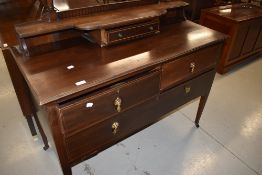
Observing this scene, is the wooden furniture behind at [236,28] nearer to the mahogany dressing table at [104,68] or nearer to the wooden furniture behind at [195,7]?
the wooden furniture behind at [195,7]

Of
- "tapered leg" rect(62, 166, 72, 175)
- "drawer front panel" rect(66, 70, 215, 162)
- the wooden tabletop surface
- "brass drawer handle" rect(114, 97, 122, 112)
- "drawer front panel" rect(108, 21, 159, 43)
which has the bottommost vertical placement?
"tapered leg" rect(62, 166, 72, 175)

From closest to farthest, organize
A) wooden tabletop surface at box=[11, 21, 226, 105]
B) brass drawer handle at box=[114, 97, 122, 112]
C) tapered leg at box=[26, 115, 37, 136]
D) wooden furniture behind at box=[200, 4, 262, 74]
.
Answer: wooden tabletop surface at box=[11, 21, 226, 105]
brass drawer handle at box=[114, 97, 122, 112]
tapered leg at box=[26, 115, 37, 136]
wooden furniture behind at box=[200, 4, 262, 74]

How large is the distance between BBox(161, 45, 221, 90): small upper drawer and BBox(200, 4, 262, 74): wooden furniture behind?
113 centimetres

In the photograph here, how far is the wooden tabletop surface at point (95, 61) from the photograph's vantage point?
94cm

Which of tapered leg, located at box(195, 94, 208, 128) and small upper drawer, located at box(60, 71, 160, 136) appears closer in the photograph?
small upper drawer, located at box(60, 71, 160, 136)

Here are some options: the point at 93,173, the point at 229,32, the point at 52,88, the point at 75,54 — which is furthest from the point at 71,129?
the point at 229,32

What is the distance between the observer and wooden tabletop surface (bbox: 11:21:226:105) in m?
→ 0.94

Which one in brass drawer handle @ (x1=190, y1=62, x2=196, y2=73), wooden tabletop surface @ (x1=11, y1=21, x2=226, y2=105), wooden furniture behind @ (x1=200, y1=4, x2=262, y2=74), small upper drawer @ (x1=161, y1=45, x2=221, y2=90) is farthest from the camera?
wooden furniture behind @ (x1=200, y1=4, x2=262, y2=74)

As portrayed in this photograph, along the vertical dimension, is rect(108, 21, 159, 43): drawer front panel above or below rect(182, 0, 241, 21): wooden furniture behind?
above

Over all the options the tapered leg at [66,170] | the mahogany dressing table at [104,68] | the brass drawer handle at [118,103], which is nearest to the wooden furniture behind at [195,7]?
the mahogany dressing table at [104,68]

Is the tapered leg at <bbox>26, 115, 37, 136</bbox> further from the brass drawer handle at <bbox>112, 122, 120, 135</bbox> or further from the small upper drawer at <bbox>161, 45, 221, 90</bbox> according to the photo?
the small upper drawer at <bbox>161, 45, 221, 90</bbox>

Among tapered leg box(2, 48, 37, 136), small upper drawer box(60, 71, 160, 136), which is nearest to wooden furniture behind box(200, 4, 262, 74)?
small upper drawer box(60, 71, 160, 136)

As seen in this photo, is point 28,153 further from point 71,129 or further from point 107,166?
point 71,129

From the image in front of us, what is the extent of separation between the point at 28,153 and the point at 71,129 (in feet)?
3.08
